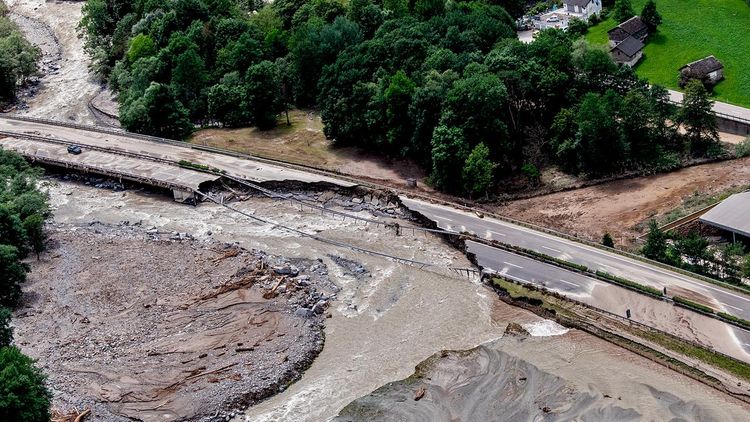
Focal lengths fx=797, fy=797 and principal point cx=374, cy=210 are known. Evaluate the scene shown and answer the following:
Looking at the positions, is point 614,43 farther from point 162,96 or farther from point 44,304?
point 44,304

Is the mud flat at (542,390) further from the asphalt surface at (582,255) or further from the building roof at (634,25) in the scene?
the building roof at (634,25)

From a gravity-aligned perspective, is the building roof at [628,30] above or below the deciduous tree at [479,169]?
above

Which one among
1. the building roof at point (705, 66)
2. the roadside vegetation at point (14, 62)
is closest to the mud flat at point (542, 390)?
the building roof at point (705, 66)

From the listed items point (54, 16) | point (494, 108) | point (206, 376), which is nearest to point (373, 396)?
point (206, 376)

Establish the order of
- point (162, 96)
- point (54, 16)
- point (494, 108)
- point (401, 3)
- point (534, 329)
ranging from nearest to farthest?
1. point (534, 329)
2. point (494, 108)
3. point (162, 96)
4. point (401, 3)
5. point (54, 16)

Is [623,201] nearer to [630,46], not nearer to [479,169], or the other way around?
[479,169]

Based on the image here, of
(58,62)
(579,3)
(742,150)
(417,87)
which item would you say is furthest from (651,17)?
(58,62)
